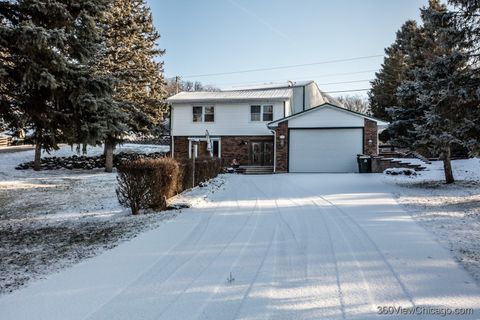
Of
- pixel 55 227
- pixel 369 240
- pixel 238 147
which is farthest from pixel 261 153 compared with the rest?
pixel 369 240

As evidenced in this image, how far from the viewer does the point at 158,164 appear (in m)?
8.88

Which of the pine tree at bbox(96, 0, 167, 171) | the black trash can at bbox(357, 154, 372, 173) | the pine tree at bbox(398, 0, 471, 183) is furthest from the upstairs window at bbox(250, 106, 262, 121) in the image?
the pine tree at bbox(398, 0, 471, 183)

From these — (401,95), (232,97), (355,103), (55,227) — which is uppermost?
(355,103)

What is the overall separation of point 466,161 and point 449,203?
42.1 ft

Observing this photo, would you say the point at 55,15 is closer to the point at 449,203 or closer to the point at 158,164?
the point at 158,164

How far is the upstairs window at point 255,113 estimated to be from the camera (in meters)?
25.4

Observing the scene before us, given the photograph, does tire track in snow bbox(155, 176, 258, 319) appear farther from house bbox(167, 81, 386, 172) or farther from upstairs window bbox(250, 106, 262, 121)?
upstairs window bbox(250, 106, 262, 121)

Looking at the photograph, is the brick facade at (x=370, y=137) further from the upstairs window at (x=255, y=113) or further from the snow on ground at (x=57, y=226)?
the snow on ground at (x=57, y=226)

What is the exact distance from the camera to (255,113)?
2548 cm

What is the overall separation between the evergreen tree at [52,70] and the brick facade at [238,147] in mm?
17399

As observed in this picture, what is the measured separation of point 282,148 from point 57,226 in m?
15.6

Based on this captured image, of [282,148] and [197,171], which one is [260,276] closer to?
[197,171]

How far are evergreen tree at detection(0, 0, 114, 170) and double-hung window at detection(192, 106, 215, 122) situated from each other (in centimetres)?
1789

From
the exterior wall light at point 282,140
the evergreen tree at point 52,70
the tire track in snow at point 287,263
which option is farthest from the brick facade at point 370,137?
the evergreen tree at point 52,70
